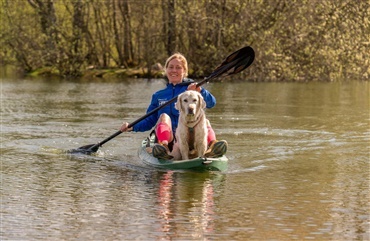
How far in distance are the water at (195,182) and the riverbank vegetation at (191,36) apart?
40.0 ft

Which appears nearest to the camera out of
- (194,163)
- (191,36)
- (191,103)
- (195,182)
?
(195,182)

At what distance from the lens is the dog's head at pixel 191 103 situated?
1011 centimetres

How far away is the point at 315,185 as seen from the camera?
9.61m

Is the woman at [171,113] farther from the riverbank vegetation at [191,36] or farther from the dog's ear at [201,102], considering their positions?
the riverbank vegetation at [191,36]

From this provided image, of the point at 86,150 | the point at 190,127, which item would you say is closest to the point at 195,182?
the point at 190,127

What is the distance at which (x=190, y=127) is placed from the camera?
10398mm

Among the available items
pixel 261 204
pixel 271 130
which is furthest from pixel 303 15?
pixel 261 204

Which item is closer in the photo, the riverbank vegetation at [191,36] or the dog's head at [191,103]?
the dog's head at [191,103]

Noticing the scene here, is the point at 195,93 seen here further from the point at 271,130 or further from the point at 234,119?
the point at 234,119

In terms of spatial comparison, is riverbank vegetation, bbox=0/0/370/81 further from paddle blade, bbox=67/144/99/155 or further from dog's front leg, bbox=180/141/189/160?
dog's front leg, bbox=180/141/189/160

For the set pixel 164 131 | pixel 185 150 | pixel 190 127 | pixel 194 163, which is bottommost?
pixel 194 163

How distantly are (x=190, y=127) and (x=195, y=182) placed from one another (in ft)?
2.87

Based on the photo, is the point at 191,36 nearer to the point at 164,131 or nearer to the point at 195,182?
the point at 164,131

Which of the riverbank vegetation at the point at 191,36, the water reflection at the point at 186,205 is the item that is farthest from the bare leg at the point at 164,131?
the riverbank vegetation at the point at 191,36
